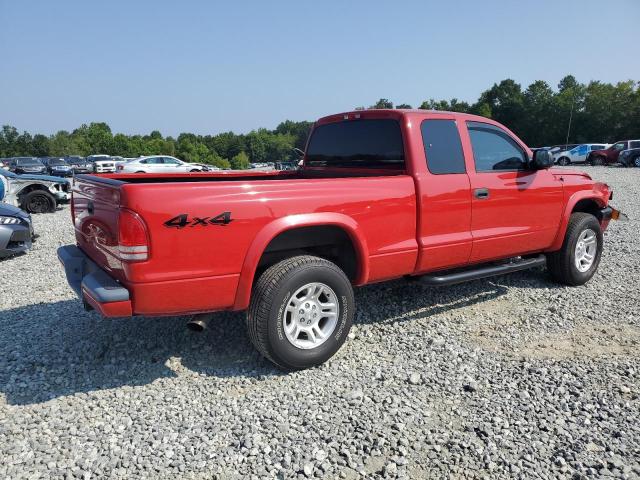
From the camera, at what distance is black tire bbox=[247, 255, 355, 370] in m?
3.13

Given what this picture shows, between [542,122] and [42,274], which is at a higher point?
[542,122]

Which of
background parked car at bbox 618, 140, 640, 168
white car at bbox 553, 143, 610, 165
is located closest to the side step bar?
background parked car at bbox 618, 140, 640, 168

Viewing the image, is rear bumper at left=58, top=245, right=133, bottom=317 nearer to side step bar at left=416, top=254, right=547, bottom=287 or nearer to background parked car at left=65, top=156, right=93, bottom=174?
side step bar at left=416, top=254, right=547, bottom=287

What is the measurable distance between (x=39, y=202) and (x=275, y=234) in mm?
10588

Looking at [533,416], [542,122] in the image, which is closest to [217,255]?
[533,416]

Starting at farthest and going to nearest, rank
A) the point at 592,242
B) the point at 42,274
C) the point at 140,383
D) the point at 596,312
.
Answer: the point at 42,274
the point at 592,242
the point at 596,312
the point at 140,383

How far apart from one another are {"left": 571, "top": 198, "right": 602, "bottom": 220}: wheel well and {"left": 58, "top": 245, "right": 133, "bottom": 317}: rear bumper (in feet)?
16.4

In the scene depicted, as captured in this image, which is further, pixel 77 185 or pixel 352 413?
pixel 77 185

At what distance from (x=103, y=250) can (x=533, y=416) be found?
2954 millimetres

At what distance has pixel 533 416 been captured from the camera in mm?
2830

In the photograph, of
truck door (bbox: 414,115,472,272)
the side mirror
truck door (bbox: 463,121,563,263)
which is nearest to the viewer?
truck door (bbox: 414,115,472,272)

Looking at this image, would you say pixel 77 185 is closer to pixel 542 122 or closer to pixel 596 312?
pixel 596 312

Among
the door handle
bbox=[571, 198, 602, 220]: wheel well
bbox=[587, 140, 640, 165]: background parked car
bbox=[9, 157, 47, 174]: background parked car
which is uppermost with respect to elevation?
bbox=[587, 140, 640, 165]: background parked car

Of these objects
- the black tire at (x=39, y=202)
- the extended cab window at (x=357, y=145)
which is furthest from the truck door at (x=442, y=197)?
the black tire at (x=39, y=202)
